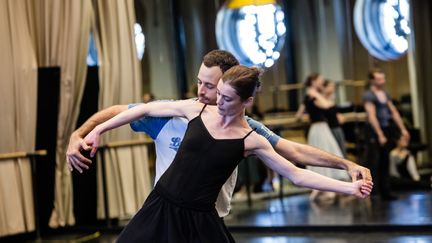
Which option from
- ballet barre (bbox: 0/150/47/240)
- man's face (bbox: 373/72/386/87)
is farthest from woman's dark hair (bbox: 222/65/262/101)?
man's face (bbox: 373/72/386/87)

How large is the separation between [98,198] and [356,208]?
2.50 metres

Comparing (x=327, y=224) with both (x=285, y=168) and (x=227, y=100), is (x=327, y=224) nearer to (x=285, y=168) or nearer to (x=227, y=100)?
(x=285, y=168)

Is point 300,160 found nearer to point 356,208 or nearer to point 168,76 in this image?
point 356,208

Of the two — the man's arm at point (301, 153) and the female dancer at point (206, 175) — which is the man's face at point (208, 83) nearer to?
the female dancer at point (206, 175)

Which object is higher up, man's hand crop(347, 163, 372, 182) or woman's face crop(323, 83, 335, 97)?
woman's face crop(323, 83, 335, 97)

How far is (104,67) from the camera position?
26.6 feet

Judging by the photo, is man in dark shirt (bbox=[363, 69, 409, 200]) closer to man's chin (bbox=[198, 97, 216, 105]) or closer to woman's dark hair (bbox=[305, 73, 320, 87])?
woman's dark hair (bbox=[305, 73, 320, 87])

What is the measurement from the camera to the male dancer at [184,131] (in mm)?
3230

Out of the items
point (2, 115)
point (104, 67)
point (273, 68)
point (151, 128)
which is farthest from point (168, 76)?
point (151, 128)

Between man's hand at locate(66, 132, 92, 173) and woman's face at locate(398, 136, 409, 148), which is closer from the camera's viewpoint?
man's hand at locate(66, 132, 92, 173)

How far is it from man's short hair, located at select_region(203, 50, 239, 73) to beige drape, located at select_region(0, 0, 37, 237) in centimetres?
409

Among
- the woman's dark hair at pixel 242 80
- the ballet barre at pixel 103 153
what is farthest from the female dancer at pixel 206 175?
the ballet barre at pixel 103 153

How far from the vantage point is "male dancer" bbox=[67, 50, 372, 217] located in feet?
10.6

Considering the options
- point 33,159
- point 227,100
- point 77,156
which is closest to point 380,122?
point 33,159
